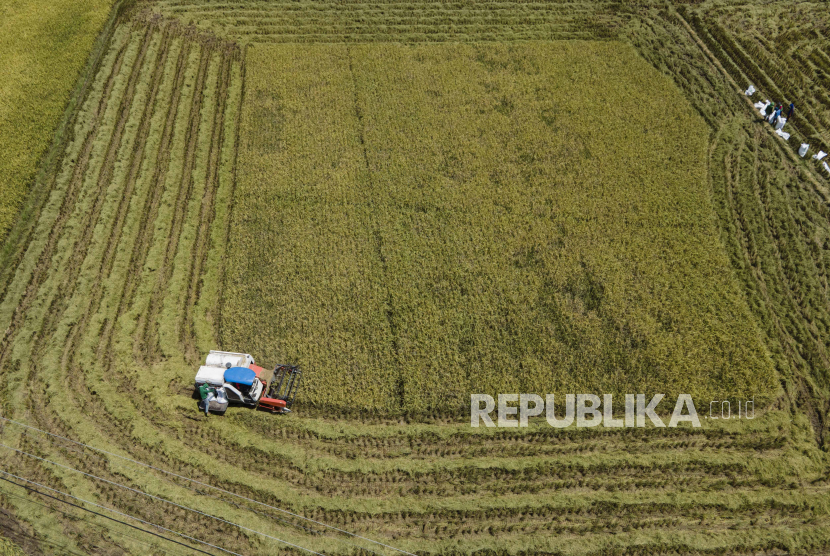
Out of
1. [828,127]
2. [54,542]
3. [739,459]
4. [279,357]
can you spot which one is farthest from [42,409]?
[828,127]

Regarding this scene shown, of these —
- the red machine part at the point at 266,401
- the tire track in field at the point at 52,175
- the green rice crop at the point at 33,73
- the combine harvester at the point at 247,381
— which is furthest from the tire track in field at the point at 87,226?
the red machine part at the point at 266,401

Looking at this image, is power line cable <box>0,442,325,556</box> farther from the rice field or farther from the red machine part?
the red machine part

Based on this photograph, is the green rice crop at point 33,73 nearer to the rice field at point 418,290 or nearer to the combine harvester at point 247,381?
the rice field at point 418,290

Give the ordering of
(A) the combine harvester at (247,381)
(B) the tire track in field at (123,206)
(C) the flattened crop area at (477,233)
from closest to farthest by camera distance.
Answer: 1. (A) the combine harvester at (247,381)
2. (C) the flattened crop area at (477,233)
3. (B) the tire track in field at (123,206)

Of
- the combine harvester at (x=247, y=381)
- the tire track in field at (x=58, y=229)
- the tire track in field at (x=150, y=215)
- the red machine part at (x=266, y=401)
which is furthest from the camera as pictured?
the tire track in field at (x=150, y=215)

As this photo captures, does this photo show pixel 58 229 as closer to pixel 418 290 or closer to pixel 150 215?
pixel 150 215

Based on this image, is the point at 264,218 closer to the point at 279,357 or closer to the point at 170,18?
the point at 279,357

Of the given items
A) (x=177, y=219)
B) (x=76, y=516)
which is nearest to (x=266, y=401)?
(x=76, y=516)
